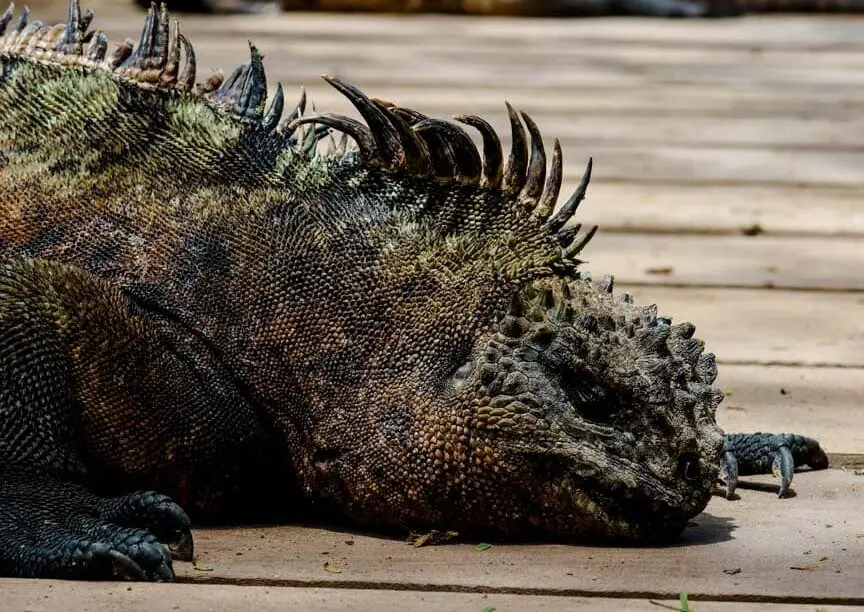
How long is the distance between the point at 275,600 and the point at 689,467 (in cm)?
94

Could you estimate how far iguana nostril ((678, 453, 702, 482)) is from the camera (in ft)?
12.5

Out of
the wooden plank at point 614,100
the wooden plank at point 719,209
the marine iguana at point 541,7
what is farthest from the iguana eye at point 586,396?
the marine iguana at point 541,7

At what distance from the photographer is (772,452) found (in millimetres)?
4559

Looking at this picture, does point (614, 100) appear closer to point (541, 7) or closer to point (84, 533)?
point (541, 7)

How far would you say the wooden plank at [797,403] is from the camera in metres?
5.00

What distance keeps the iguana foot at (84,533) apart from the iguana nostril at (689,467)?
3.41 ft

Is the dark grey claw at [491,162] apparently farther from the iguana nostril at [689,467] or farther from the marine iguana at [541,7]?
the marine iguana at [541,7]

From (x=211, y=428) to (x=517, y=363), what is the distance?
74 cm

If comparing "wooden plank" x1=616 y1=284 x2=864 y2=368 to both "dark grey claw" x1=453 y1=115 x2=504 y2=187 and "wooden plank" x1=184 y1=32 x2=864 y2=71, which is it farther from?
"wooden plank" x1=184 y1=32 x2=864 y2=71

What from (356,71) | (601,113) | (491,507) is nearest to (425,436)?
(491,507)

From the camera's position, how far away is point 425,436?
12.6ft

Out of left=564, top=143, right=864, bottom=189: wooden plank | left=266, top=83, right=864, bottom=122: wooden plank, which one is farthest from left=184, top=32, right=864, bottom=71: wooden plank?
left=564, top=143, right=864, bottom=189: wooden plank

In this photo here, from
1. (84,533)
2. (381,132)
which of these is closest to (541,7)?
(381,132)

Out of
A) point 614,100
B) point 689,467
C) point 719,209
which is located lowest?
point 689,467
